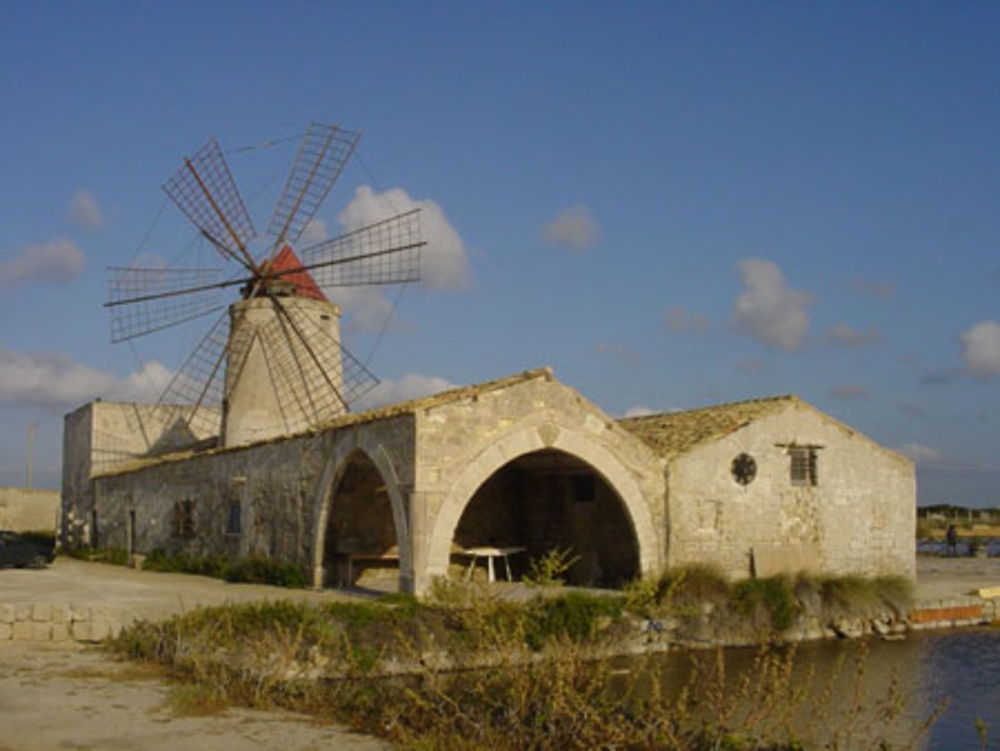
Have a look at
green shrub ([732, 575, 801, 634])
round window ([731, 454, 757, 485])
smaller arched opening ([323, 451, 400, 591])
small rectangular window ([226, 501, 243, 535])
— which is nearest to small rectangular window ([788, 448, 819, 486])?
round window ([731, 454, 757, 485])

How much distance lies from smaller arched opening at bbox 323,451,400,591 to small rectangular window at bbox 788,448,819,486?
5.98 metres

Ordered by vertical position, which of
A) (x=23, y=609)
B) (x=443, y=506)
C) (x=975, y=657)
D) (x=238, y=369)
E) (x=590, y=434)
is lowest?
(x=975, y=657)

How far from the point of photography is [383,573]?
15.9 metres

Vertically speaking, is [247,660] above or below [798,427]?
below

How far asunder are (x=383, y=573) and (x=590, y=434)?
426 cm

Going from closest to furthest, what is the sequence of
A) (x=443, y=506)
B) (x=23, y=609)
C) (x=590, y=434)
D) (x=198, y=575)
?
(x=23, y=609)
(x=443, y=506)
(x=590, y=434)
(x=198, y=575)

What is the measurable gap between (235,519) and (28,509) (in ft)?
62.4

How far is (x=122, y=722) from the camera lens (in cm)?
664

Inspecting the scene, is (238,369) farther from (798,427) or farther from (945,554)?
(945,554)

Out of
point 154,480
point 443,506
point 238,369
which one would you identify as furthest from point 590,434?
point 154,480

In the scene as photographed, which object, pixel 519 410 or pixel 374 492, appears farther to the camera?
pixel 374 492

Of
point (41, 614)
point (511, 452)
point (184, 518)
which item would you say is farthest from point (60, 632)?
point (184, 518)

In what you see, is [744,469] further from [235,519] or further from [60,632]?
[60,632]

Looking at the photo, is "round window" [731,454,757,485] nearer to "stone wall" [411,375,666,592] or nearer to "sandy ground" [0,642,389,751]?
"stone wall" [411,375,666,592]
